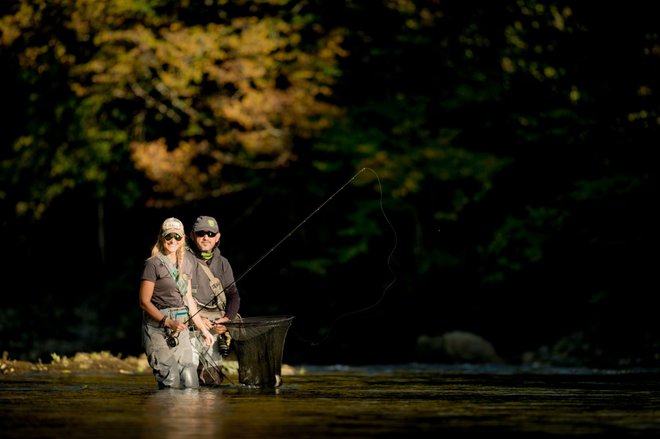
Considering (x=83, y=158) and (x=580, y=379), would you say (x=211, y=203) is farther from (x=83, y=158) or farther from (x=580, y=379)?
(x=580, y=379)

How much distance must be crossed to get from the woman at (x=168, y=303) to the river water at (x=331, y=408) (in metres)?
0.41

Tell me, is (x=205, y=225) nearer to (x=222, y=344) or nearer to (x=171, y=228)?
(x=171, y=228)

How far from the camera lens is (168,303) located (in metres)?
16.2

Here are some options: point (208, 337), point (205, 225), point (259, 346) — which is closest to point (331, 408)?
point (208, 337)

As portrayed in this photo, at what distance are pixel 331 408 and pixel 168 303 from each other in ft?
8.38

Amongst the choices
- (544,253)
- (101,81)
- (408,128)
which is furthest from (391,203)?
(101,81)

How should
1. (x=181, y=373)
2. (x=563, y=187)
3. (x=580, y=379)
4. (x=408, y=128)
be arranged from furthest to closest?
(x=408, y=128) < (x=563, y=187) < (x=580, y=379) < (x=181, y=373)

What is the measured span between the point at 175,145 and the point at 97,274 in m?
9.44

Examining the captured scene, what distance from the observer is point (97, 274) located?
152ft

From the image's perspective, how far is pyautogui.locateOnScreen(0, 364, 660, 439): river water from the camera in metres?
11.9

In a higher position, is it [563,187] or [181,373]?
[563,187]

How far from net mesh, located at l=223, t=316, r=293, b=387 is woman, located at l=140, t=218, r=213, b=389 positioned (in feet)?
1.44

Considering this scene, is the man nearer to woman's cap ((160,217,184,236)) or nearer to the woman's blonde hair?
the woman's blonde hair

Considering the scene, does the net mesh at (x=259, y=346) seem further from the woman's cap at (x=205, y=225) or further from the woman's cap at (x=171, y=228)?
the woman's cap at (x=171, y=228)
